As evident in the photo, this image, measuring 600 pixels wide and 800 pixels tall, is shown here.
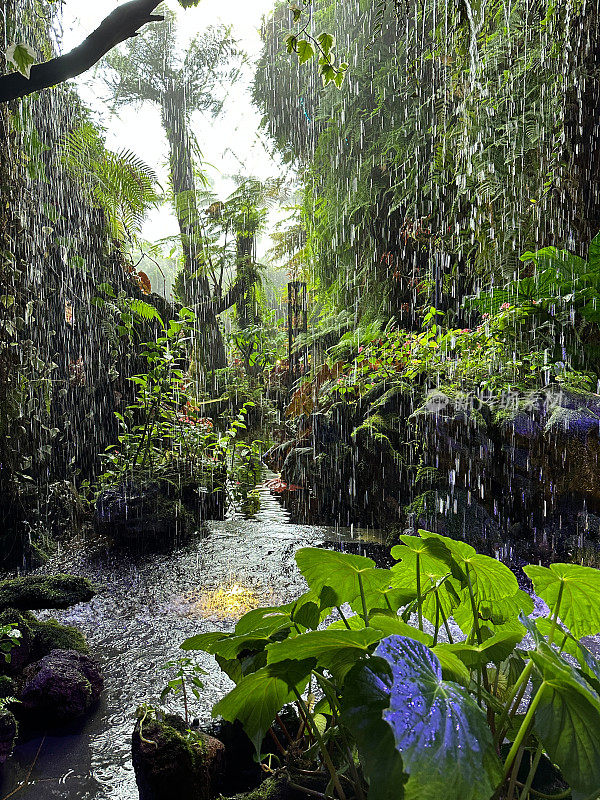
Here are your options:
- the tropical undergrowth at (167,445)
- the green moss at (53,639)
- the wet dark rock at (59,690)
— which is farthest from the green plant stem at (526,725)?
the tropical undergrowth at (167,445)

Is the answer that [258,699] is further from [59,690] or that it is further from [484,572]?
[59,690]

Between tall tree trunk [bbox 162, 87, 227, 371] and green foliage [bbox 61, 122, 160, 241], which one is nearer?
green foliage [bbox 61, 122, 160, 241]

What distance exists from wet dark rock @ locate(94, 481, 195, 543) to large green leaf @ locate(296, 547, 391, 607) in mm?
3186

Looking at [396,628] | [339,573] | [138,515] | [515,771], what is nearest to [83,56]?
[339,573]

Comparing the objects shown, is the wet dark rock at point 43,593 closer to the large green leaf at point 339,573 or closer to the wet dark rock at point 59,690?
the wet dark rock at point 59,690

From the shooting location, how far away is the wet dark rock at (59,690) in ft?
5.57

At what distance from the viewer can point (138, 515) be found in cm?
376

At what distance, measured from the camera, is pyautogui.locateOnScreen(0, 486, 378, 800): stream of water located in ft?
4.80

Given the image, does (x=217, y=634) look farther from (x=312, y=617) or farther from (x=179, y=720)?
(x=179, y=720)

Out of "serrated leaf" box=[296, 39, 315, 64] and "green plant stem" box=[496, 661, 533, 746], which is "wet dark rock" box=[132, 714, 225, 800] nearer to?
"green plant stem" box=[496, 661, 533, 746]

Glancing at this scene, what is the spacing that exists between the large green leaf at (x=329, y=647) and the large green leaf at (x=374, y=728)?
8 cm

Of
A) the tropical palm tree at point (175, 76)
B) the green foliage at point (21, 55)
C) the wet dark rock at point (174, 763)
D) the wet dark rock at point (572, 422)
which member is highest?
the tropical palm tree at point (175, 76)

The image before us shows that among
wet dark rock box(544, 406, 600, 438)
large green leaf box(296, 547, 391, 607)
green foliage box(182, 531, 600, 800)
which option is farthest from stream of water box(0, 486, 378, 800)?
wet dark rock box(544, 406, 600, 438)

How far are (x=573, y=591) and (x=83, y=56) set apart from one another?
5.55 ft
